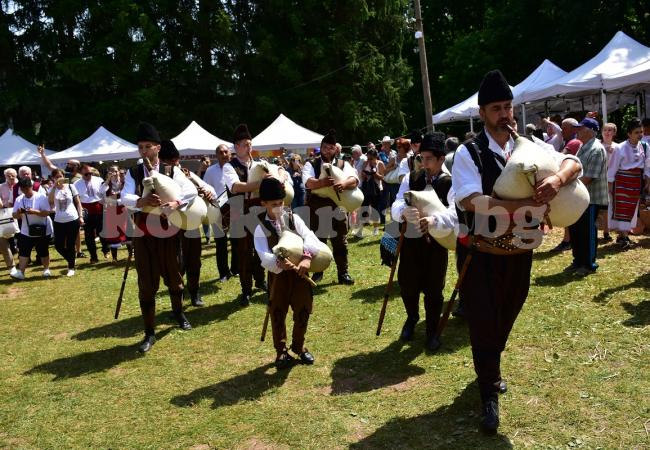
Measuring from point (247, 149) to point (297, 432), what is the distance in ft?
14.0

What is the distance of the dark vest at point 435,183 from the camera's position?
534 centimetres

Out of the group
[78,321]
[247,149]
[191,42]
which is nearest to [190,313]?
[78,321]

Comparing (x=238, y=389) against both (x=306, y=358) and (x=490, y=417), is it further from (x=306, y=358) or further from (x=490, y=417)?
(x=490, y=417)

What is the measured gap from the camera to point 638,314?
587 cm

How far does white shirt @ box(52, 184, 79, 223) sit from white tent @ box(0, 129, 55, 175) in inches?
478

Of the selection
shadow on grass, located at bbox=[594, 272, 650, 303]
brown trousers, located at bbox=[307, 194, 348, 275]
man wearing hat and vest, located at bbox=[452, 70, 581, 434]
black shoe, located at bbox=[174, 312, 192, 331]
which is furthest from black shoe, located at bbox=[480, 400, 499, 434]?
brown trousers, located at bbox=[307, 194, 348, 275]

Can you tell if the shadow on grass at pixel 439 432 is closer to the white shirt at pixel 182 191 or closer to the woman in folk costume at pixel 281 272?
Result: the woman in folk costume at pixel 281 272

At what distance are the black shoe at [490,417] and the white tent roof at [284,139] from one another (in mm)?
15198

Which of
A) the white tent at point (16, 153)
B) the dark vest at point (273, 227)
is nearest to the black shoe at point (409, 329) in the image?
the dark vest at point (273, 227)

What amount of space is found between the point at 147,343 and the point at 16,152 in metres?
19.4

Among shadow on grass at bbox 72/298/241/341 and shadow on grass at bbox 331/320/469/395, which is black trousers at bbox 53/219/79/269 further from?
shadow on grass at bbox 331/320/469/395

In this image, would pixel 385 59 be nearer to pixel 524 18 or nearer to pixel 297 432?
pixel 524 18

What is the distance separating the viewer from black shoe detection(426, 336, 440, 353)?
5.49 metres

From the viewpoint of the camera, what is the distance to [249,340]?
6336 millimetres
